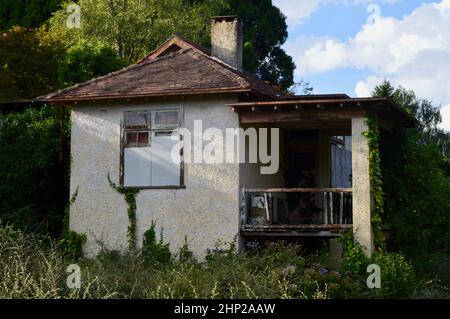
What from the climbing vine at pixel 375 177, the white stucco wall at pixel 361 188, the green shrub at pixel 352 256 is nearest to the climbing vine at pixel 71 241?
the green shrub at pixel 352 256

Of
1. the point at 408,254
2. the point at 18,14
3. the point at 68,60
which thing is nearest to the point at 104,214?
the point at 408,254

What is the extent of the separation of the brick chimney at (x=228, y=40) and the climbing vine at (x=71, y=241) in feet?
17.9

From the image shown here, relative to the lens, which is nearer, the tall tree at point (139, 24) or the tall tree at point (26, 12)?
the tall tree at point (139, 24)

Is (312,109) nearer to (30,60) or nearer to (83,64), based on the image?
(83,64)

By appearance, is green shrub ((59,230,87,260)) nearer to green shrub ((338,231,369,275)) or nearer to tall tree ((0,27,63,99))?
green shrub ((338,231,369,275))

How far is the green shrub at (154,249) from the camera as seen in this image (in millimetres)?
16734

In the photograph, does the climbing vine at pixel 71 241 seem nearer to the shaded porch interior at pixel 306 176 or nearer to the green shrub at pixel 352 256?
the shaded porch interior at pixel 306 176

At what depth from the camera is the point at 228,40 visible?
65.4 feet

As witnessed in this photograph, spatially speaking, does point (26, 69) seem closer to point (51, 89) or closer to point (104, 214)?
point (51, 89)

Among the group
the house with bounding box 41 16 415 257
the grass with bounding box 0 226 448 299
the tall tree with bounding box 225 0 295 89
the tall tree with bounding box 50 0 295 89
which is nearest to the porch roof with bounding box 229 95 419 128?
the house with bounding box 41 16 415 257

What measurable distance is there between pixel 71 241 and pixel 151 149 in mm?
2987

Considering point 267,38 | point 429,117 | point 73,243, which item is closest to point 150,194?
point 73,243

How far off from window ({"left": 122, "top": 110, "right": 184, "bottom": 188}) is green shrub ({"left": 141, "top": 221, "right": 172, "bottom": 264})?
1.09m

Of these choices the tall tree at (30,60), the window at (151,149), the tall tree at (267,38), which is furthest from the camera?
the tall tree at (267,38)
